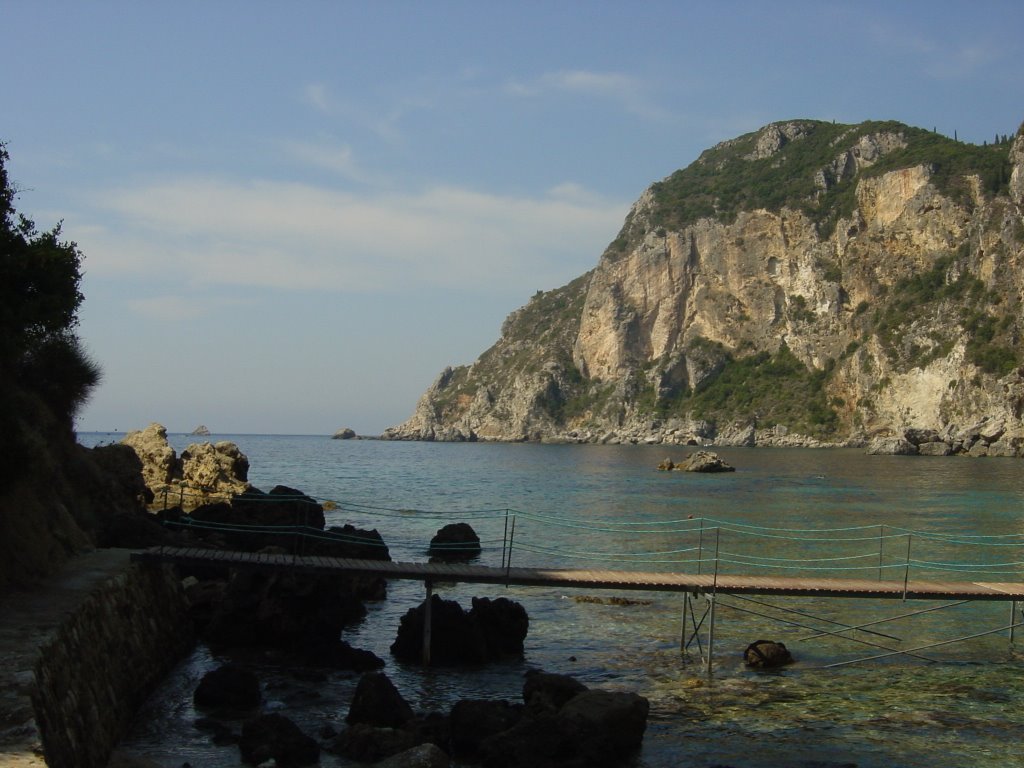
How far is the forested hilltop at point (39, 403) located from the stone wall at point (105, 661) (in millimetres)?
1165

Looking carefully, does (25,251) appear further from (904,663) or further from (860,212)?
(860,212)

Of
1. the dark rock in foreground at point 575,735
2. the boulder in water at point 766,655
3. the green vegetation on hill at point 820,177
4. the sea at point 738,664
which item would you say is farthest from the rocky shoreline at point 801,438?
the dark rock in foreground at point 575,735

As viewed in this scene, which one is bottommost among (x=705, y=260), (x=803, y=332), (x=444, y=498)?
(x=444, y=498)

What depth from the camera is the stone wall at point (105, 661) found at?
913 cm

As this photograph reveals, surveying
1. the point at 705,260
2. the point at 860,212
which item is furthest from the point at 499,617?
the point at 705,260

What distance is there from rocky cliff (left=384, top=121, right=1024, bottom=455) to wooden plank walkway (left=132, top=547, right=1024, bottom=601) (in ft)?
296

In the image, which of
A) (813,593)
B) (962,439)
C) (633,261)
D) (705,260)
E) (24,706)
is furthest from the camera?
(633,261)

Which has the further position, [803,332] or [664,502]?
[803,332]

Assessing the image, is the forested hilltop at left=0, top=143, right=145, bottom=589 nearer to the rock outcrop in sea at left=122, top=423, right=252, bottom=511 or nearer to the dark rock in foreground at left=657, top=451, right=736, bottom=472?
the rock outcrop in sea at left=122, top=423, right=252, bottom=511

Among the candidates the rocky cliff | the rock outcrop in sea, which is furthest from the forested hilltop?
the rocky cliff

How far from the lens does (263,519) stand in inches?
997

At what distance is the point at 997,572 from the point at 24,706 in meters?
24.7

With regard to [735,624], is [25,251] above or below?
above

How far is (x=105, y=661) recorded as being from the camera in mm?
11805
